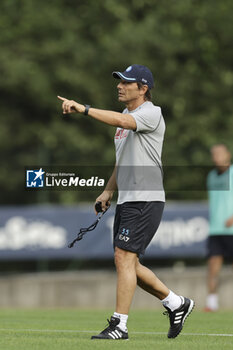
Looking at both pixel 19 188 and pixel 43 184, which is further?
pixel 19 188

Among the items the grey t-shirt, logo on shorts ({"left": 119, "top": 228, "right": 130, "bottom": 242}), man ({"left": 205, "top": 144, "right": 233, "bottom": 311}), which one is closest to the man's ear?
the grey t-shirt

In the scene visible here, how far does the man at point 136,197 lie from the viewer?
7.05 m

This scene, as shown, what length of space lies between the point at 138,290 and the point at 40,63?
10.3 m

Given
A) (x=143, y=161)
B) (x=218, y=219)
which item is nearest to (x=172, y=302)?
(x=143, y=161)

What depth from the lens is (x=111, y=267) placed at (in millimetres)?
16266

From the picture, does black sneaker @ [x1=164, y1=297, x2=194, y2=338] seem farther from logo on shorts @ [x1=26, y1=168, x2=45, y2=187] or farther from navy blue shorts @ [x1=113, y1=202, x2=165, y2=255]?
logo on shorts @ [x1=26, y1=168, x2=45, y2=187]

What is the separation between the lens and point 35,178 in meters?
8.01

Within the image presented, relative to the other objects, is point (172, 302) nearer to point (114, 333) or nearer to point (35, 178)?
point (114, 333)

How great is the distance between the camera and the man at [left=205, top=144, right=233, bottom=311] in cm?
1264

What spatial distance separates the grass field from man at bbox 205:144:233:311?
2242mm

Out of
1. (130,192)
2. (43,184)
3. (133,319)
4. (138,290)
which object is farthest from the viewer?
(138,290)

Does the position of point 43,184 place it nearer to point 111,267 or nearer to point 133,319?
point 133,319

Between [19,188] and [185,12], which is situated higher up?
[185,12]

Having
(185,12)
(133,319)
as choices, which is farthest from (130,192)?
(185,12)
